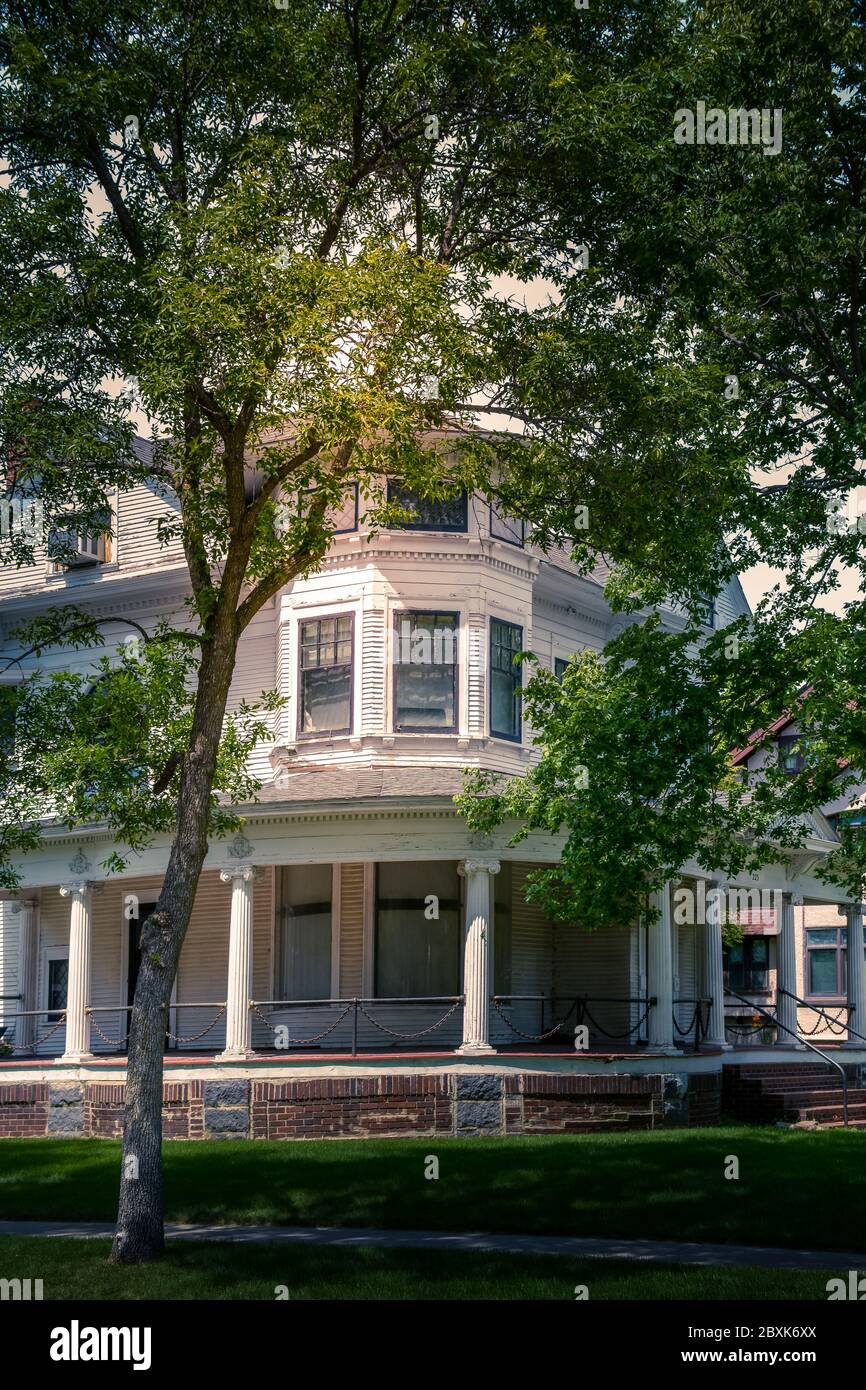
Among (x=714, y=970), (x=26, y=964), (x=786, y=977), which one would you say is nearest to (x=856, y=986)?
(x=786, y=977)

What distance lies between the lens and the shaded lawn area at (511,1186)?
1450cm

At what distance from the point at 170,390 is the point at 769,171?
7.57m

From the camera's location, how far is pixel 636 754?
54.5 ft

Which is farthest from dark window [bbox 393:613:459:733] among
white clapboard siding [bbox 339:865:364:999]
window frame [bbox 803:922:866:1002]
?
window frame [bbox 803:922:866:1002]

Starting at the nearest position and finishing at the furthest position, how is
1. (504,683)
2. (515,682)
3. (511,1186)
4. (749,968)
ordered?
(511,1186) < (504,683) < (515,682) < (749,968)

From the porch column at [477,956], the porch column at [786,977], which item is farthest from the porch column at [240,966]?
the porch column at [786,977]

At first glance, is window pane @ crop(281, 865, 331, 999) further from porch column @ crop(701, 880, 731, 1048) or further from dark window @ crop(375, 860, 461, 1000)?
porch column @ crop(701, 880, 731, 1048)

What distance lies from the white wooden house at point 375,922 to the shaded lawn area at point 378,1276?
9367mm

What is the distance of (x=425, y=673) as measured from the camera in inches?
997

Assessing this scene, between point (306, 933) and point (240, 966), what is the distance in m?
2.68

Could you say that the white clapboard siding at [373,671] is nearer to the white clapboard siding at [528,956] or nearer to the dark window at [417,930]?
the dark window at [417,930]

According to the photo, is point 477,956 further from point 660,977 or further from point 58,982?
point 58,982

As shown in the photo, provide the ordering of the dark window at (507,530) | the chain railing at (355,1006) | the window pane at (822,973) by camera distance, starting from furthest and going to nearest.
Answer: the window pane at (822,973) < the dark window at (507,530) < the chain railing at (355,1006)
